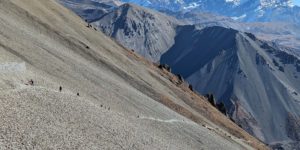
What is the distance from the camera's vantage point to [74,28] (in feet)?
287

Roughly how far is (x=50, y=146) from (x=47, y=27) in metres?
42.1

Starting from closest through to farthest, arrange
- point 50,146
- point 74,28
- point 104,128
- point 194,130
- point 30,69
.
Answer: point 50,146, point 104,128, point 30,69, point 194,130, point 74,28

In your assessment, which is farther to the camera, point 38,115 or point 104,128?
point 104,128

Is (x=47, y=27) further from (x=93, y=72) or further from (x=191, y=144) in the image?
(x=191, y=144)

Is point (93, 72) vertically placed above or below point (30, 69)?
below

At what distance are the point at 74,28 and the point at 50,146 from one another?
53.6 metres

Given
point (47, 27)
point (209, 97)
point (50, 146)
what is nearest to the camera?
point (50, 146)

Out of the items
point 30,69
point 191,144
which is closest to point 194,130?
point 191,144

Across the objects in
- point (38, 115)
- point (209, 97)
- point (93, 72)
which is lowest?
point (209, 97)

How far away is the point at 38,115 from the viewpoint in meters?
40.2

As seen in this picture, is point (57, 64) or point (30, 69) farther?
point (57, 64)

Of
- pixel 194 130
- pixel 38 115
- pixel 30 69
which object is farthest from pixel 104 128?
pixel 194 130

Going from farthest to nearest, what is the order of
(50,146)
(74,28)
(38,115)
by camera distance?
(74,28), (38,115), (50,146)

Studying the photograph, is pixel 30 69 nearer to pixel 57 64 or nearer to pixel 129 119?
pixel 57 64
